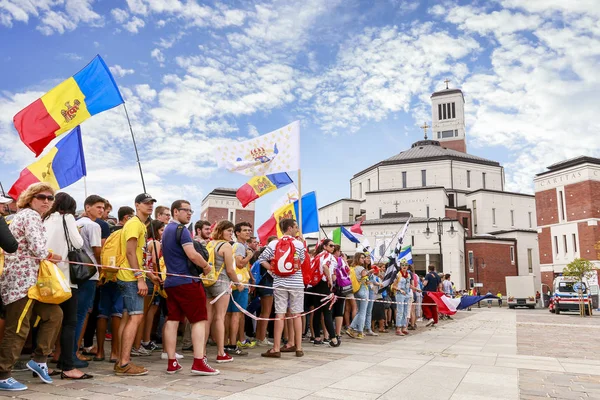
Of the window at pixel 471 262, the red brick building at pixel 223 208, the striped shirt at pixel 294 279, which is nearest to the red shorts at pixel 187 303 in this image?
the striped shirt at pixel 294 279

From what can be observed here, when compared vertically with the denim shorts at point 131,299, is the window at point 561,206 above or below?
above

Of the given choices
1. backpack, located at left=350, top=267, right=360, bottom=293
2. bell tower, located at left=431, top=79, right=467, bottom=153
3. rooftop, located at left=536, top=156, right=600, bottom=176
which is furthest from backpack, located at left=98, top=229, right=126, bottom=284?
bell tower, located at left=431, top=79, right=467, bottom=153

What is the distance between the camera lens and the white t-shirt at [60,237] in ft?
16.9

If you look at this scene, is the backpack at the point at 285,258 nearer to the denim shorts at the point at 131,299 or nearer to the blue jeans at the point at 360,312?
the denim shorts at the point at 131,299

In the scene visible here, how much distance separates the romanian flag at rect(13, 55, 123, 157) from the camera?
24.8 feet

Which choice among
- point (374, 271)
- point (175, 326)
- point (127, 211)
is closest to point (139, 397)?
point (175, 326)

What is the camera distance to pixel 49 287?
4711mm

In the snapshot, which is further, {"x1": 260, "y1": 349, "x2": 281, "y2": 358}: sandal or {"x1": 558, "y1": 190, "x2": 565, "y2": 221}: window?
{"x1": 558, "y1": 190, "x2": 565, "y2": 221}: window

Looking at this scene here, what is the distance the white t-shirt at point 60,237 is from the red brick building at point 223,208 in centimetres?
6714

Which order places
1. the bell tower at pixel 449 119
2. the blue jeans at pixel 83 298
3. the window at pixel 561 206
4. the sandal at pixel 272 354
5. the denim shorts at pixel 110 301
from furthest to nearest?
1. the bell tower at pixel 449 119
2. the window at pixel 561 206
3. the sandal at pixel 272 354
4. the denim shorts at pixel 110 301
5. the blue jeans at pixel 83 298

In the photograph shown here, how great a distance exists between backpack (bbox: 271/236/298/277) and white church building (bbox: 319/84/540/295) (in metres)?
46.8

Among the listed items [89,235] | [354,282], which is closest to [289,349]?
[354,282]

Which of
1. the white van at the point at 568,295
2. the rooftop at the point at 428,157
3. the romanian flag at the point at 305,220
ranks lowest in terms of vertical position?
the white van at the point at 568,295

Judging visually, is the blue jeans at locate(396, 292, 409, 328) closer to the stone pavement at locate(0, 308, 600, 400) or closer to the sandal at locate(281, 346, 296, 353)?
the stone pavement at locate(0, 308, 600, 400)
